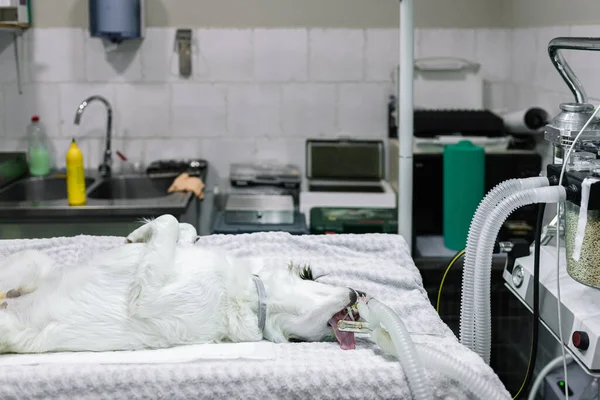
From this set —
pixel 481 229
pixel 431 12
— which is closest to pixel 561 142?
pixel 481 229

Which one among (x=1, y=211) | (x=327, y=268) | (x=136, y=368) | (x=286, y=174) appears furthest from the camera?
(x=286, y=174)

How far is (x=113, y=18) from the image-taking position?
346cm

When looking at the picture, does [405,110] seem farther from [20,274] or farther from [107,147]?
[107,147]

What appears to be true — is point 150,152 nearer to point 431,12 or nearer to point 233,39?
point 233,39

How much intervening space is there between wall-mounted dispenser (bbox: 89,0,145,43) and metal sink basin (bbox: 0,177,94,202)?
69cm

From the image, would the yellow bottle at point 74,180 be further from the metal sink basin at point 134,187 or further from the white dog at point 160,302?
the white dog at point 160,302

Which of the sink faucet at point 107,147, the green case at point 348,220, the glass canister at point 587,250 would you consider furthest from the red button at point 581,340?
the sink faucet at point 107,147

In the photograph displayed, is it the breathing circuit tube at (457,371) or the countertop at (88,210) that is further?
the countertop at (88,210)

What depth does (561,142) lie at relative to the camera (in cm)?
173

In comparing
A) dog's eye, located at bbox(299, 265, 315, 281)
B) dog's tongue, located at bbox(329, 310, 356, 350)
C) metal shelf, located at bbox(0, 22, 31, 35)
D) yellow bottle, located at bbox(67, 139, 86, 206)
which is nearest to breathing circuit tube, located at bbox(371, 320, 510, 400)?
dog's tongue, located at bbox(329, 310, 356, 350)

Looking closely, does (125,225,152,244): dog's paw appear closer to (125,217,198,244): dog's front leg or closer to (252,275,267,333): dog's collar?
(125,217,198,244): dog's front leg

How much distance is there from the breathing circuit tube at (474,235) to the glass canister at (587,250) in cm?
11

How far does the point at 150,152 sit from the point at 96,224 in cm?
84

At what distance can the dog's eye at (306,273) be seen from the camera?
1.85m
